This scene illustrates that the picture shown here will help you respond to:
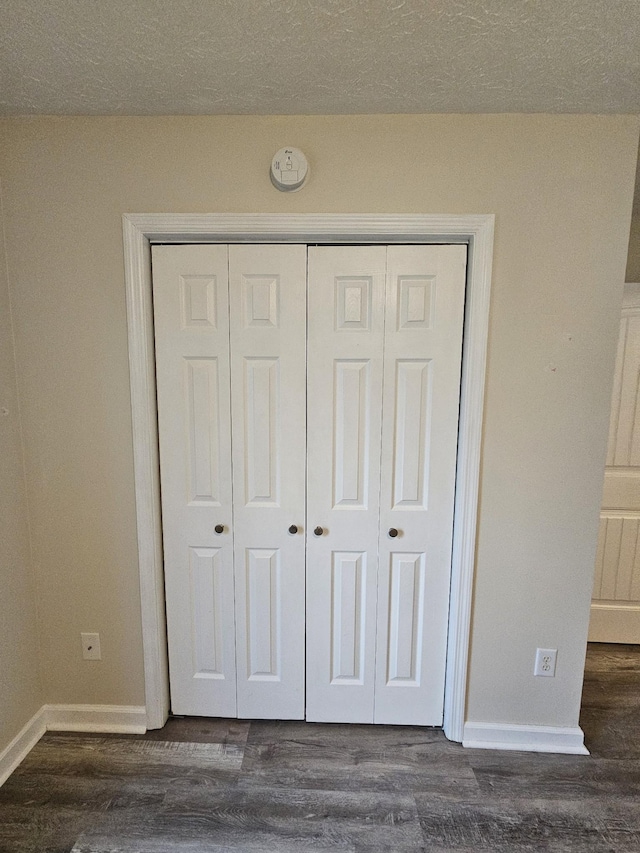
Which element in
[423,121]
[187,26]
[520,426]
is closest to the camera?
[187,26]

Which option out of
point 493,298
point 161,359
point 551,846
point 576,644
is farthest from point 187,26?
point 551,846

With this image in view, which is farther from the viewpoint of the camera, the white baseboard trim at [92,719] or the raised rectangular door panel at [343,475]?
the white baseboard trim at [92,719]

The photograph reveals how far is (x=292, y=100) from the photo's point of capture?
4.59ft

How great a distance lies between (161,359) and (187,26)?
39.3 inches

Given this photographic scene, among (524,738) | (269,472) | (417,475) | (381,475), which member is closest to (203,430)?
(269,472)

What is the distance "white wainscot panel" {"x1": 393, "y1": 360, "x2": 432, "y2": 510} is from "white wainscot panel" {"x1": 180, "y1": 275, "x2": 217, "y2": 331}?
2.48 ft

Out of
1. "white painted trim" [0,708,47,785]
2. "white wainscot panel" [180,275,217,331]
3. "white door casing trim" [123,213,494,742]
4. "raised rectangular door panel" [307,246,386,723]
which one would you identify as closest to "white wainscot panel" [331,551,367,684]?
"raised rectangular door panel" [307,246,386,723]

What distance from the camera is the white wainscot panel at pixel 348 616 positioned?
1739mm

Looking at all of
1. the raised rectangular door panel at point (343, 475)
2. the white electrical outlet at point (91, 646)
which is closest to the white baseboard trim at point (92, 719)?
the white electrical outlet at point (91, 646)

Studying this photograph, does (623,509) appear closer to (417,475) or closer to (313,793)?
(417,475)

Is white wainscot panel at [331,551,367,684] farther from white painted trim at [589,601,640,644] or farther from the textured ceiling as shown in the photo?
the textured ceiling

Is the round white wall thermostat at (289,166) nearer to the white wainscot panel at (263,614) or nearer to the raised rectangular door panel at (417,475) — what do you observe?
the raised rectangular door panel at (417,475)

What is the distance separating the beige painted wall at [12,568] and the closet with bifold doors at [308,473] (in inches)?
21.9

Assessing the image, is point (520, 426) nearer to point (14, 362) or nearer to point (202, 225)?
point (202, 225)
